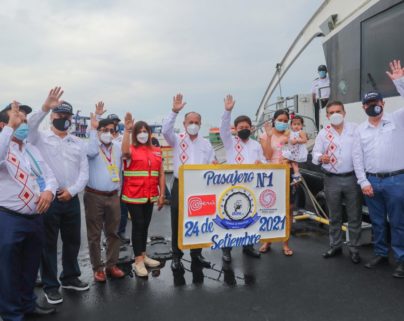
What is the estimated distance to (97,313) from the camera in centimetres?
341

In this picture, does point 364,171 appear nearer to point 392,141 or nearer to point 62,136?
point 392,141

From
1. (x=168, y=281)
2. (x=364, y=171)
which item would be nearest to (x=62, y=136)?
(x=168, y=281)

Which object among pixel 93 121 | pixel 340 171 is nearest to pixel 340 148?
pixel 340 171

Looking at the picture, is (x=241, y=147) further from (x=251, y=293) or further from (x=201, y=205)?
(x=251, y=293)

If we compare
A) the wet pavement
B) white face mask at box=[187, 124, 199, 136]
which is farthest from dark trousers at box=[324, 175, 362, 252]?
white face mask at box=[187, 124, 199, 136]

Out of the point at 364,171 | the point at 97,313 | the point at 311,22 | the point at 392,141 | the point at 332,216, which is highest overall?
the point at 311,22

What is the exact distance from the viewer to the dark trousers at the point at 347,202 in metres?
4.48

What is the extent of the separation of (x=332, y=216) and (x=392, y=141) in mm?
1211

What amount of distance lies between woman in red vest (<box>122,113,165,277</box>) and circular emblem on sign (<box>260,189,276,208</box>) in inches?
49.4

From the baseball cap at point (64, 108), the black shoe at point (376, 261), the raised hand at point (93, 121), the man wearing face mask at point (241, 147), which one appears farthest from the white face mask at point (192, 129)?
the black shoe at point (376, 261)

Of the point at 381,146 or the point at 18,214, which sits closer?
the point at 18,214

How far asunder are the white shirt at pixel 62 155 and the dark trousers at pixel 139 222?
73 cm

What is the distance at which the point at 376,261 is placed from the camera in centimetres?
437

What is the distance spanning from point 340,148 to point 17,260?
3.73 metres
